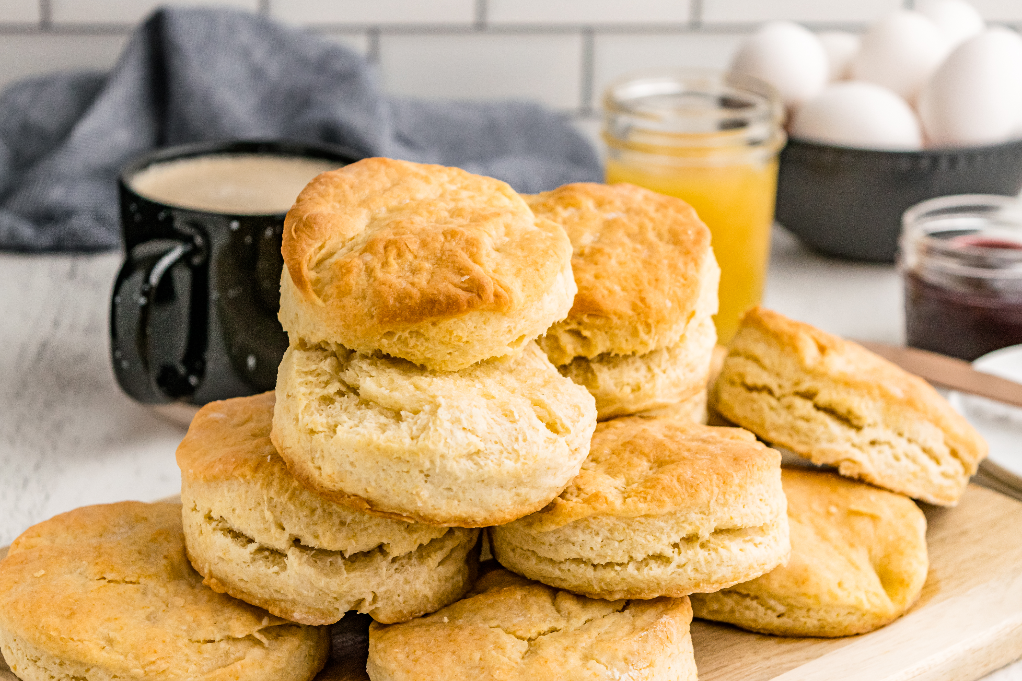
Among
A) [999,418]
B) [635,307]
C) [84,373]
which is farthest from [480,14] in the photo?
[635,307]

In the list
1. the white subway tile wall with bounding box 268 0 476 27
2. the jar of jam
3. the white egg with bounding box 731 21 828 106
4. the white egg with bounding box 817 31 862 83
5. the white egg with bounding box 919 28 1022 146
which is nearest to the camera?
the jar of jam

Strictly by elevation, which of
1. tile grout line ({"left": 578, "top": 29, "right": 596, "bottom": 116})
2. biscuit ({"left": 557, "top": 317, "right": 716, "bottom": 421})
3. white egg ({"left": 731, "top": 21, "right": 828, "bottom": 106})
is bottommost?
biscuit ({"left": 557, "top": 317, "right": 716, "bottom": 421})

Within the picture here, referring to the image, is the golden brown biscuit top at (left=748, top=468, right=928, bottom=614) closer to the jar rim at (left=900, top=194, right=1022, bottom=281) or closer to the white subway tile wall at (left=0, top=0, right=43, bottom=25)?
the jar rim at (left=900, top=194, right=1022, bottom=281)

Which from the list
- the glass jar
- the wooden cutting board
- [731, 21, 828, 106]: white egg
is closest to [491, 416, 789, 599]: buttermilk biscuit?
the wooden cutting board

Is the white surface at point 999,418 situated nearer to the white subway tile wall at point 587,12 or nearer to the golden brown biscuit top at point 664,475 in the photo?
the golden brown biscuit top at point 664,475

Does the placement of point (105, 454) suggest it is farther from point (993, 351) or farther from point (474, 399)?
point (993, 351)

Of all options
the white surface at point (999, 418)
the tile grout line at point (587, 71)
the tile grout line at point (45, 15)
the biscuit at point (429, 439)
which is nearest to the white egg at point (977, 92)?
the white surface at point (999, 418)

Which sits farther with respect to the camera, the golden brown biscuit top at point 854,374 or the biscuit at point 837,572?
the golden brown biscuit top at point 854,374
